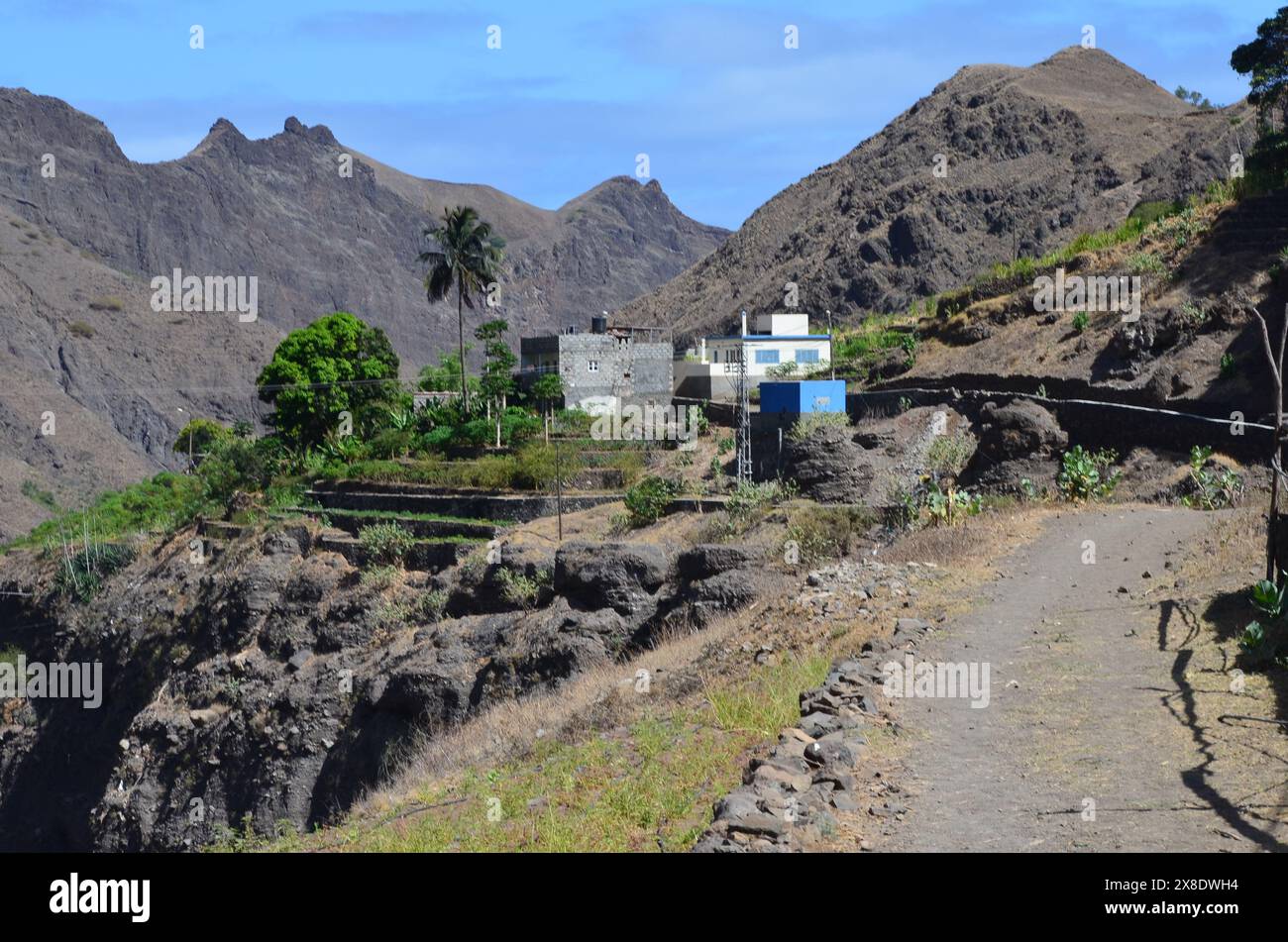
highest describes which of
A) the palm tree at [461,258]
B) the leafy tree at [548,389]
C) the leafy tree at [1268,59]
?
the leafy tree at [1268,59]

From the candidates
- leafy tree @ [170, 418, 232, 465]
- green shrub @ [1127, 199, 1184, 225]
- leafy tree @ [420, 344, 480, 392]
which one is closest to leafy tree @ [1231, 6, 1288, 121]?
green shrub @ [1127, 199, 1184, 225]

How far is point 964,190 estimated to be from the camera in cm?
9988

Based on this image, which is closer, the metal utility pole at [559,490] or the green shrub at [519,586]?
the green shrub at [519,586]

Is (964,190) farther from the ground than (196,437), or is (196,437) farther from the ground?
(964,190)

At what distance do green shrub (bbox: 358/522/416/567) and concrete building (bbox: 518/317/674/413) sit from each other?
14846 mm

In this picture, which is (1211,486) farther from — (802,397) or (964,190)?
(964,190)

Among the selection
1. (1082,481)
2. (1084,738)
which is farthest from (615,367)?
(1084,738)

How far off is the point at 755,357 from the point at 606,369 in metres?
7.05

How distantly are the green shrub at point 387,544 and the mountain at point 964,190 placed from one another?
60781 millimetres

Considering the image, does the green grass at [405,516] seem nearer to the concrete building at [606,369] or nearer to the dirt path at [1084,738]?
the concrete building at [606,369]

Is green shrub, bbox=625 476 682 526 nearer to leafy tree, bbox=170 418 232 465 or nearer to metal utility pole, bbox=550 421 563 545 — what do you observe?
metal utility pole, bbox=550 421 563 545

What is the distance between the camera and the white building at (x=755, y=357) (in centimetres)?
4881

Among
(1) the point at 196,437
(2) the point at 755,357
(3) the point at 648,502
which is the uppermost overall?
(2) the point at 755,357

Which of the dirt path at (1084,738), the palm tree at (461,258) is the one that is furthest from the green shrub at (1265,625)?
the palm tree at (461,258)
